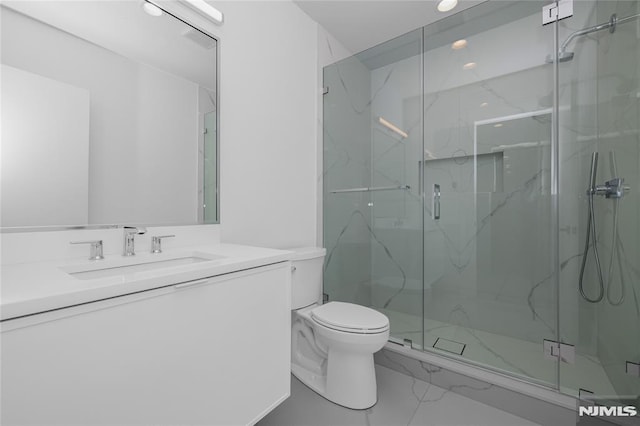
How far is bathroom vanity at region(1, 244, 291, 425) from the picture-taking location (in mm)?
625

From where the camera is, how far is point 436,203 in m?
2.10

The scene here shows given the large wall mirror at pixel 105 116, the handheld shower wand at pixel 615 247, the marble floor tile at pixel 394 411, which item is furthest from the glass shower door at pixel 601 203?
the large wall mirror at pixel 105 116

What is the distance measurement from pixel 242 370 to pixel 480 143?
1.93 metres

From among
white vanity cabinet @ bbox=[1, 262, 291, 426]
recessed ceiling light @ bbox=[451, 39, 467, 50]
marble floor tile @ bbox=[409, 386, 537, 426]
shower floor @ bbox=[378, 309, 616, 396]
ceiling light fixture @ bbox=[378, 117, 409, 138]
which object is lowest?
marble floor tile @ bbox=[409, 386, 537, 426]

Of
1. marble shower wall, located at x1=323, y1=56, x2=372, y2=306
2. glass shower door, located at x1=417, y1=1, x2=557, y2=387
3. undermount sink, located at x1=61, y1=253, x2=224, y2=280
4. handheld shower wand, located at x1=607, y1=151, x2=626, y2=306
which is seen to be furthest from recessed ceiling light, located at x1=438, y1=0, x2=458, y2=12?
undermount sink, located at x1=61, y1=253, x2=224, y2=280

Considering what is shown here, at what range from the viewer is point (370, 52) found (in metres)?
2.33

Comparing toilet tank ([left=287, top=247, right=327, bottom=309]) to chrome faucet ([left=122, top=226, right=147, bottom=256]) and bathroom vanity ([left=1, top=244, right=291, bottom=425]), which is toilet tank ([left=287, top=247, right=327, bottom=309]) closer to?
bathroom vanity ([left=1, top=244, right=291, bottom=425])

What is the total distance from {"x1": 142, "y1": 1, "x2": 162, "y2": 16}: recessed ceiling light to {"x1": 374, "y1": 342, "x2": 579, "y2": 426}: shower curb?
2206 mm

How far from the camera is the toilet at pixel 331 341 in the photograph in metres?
1.46

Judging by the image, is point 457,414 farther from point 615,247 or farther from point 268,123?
point 268,123

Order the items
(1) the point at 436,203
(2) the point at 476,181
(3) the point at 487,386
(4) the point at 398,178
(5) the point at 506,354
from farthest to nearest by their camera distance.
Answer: (4) the point at 398,178
(1) the point at 436,203
(2) the point at 476,181
(5) the point at 506,354
(3) the point at 487,386

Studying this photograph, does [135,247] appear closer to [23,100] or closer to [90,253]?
[90,253]

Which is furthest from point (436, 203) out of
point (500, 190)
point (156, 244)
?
point (156, 244)

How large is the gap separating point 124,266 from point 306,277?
0.94m
